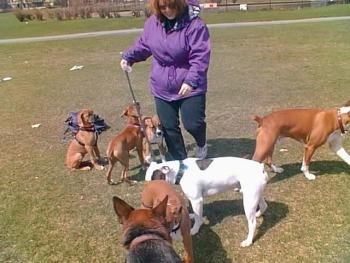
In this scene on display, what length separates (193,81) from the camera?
4867 millimetres

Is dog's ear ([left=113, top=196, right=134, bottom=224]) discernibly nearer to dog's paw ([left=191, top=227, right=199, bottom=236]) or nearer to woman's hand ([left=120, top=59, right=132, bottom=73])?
dog's paw ([left=191, top=227, right=199, bottom=236])

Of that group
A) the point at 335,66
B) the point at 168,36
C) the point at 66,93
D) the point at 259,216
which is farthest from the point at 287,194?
the point at 335,66

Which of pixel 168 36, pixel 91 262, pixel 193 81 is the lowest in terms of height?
pixel 91 262

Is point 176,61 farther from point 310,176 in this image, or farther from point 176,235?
point 310,176

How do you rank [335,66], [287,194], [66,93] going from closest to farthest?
[287,194] < [66,93] < [335,66]

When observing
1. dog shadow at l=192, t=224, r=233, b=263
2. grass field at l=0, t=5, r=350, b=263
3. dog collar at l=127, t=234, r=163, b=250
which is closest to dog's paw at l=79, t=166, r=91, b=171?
grass field at l=0, t=5, r=350, b=263

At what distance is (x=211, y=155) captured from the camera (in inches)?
262

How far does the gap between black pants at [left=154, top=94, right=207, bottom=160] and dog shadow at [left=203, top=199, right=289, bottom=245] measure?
0.90 meters

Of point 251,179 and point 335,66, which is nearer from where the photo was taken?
point 251,179

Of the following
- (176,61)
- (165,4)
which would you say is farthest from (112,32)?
(165,4)

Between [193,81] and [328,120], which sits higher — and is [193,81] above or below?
above

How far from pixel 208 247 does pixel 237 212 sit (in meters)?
0.72

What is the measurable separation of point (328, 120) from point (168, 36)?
2.13 m

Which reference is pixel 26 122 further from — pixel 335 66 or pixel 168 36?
pixel 335 66
